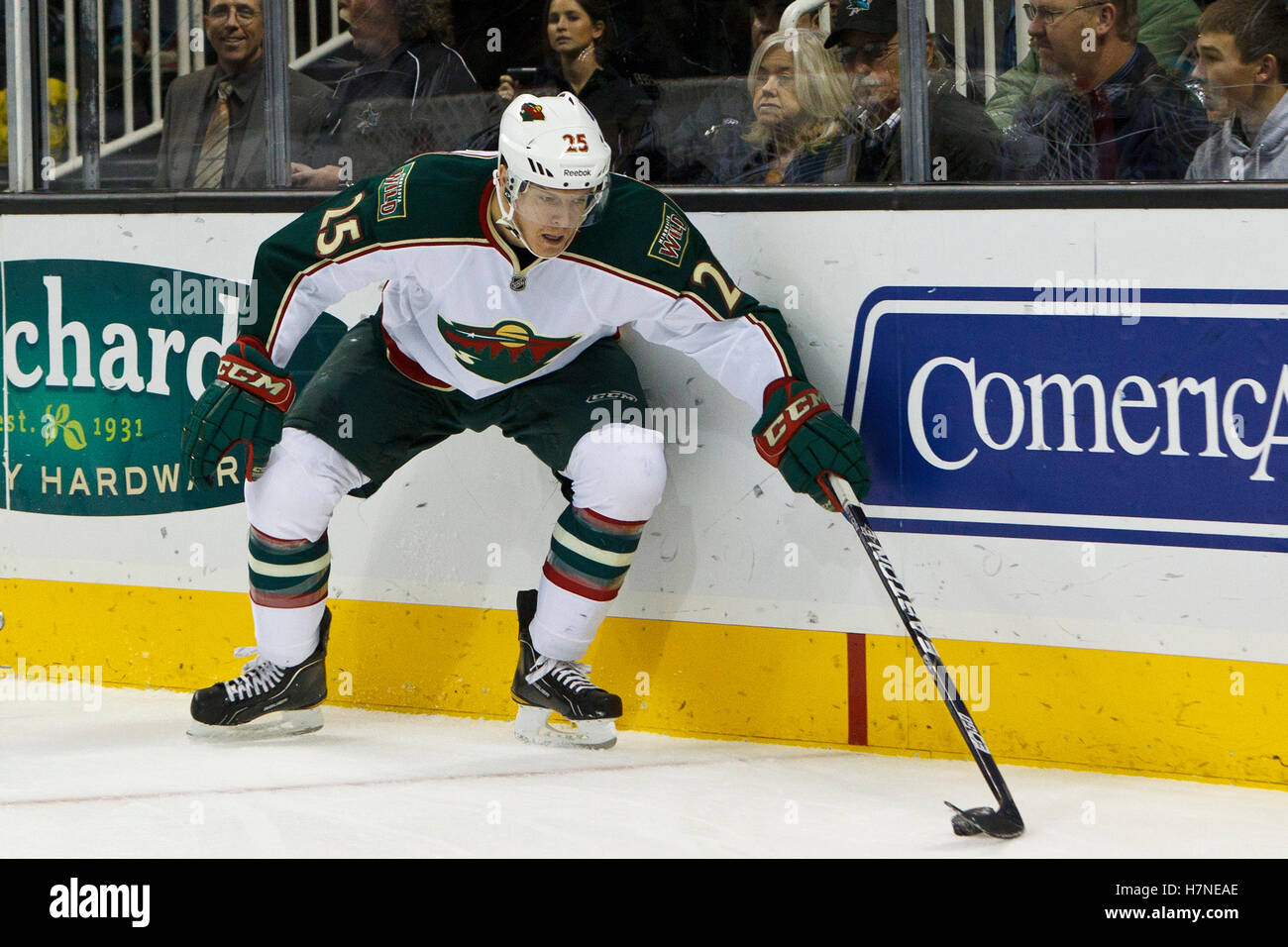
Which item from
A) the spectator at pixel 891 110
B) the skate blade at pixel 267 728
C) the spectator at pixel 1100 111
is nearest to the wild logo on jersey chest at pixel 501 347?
the spectator at pixel 891 110

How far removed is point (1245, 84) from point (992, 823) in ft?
4.27

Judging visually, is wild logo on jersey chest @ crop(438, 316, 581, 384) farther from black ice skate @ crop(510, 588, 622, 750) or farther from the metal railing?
the metal railing

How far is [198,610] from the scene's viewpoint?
A: 376cm

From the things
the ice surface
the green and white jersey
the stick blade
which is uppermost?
the green and white jersey

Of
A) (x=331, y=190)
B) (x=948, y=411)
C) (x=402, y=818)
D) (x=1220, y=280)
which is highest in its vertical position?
(x=331, y=190)

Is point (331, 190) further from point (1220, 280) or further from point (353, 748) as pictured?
point (1220, 280)

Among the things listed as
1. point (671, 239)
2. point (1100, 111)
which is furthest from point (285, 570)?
point (1100, 111)

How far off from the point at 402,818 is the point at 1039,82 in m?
1.69

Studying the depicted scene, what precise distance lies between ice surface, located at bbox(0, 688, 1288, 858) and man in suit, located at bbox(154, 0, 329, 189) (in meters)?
1.22

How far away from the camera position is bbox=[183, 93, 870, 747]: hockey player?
3.00 meters

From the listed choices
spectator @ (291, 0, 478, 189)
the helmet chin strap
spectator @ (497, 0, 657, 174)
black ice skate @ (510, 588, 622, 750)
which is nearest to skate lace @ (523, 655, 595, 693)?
black ice skate @ (510, 588, 622, 750)

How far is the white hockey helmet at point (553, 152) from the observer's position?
289 centimetres

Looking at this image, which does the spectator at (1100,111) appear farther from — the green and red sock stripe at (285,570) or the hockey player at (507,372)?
the green and red sock stripe at (285,570)
